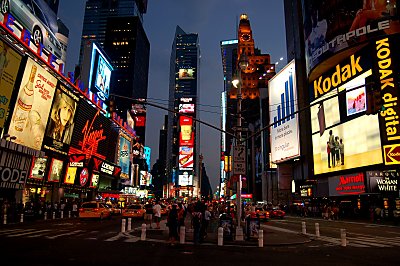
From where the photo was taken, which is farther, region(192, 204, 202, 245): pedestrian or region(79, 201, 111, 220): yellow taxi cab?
region(79, 201, 111, 220): yellow taxi cab

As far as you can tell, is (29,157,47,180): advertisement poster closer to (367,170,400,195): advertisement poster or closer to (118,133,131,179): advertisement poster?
(118,133,131,179): advertisement poster

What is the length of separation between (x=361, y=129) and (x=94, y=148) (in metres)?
44.9

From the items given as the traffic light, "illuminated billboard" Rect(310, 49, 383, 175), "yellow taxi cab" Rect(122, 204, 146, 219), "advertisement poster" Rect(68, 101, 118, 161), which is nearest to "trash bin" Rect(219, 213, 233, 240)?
the traffic light

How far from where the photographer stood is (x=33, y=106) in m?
35.5

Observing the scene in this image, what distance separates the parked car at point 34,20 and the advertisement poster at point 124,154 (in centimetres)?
2961

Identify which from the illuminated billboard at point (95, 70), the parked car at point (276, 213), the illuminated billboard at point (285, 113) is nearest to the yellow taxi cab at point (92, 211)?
the parked car at point (276, 213)

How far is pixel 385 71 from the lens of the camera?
4156 centimetres

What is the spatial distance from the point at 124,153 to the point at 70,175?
35.5m

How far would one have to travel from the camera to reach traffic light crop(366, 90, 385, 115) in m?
12.1

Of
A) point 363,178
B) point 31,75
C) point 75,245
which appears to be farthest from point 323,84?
point 75,245

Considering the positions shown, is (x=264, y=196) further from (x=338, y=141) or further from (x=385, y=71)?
(x=385, y=71)

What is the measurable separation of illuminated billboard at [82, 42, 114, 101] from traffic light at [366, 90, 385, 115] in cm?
5887

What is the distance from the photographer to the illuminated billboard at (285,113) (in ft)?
208

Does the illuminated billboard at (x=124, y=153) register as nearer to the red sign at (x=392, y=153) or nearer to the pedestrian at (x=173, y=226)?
the red sign at (x=392, y=153)
